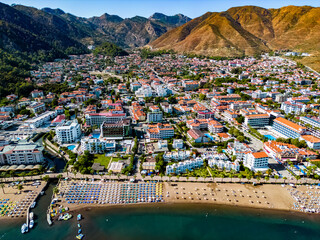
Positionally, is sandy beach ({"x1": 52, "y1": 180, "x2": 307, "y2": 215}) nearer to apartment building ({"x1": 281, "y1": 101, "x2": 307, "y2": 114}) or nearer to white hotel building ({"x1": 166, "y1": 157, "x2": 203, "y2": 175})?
white hotel building ({"x1": 166, "y1": 157, "x2": 203, "y2": 175})

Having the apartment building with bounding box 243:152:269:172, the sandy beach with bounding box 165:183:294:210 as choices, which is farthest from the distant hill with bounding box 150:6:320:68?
the sandy beach with bounding box 165:183:294:210

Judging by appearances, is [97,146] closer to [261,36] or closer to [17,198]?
[17,198]

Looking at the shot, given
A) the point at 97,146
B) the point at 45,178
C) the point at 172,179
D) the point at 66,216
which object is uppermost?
the point at 97,146

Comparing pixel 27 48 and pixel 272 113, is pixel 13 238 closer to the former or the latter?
pixel 272 113

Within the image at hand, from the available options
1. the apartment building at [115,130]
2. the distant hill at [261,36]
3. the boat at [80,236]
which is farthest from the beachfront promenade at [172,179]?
the distant hill at [261,36]

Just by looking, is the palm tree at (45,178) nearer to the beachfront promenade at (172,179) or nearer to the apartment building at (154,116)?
the beachfront promenade at (172,179)

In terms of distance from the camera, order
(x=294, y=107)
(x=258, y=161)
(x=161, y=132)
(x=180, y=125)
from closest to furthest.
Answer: (x=258, y=161) < (x=161, y=132) < (x=180, y=125) < (x=294, y=107)

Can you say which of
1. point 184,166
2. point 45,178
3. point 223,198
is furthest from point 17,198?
point 223,198
